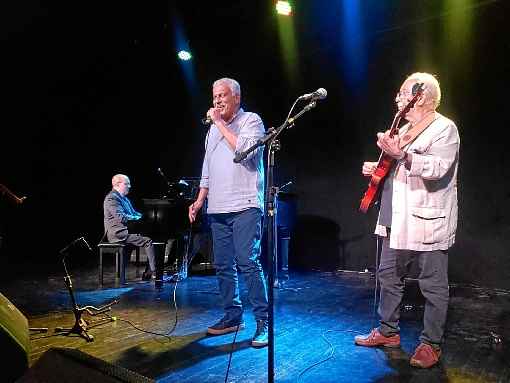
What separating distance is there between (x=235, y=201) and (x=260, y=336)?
3.11ft

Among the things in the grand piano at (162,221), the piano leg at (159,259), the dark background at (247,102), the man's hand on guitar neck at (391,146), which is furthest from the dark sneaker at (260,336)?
the dark background at (247,102)

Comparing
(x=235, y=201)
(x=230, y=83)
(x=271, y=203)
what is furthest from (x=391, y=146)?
(x=230, y=83)

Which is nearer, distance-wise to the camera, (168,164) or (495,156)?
(495,156)

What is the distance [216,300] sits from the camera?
14.9 ft

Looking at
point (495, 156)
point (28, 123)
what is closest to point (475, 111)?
point (495, 156)

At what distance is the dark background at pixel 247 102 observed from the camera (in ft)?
18.4

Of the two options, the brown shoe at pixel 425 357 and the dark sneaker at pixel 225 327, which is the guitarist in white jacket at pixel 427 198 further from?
the dark sneaker at pixel 225 327

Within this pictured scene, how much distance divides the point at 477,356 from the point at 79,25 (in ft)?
23.3

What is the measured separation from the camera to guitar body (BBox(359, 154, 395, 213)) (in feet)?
9.47

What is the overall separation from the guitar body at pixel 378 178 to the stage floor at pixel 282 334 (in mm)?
1022

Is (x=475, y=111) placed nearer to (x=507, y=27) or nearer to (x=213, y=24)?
(x=507, y=27)

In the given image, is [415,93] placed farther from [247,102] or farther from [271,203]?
[247,102]

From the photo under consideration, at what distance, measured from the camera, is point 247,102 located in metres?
7.73

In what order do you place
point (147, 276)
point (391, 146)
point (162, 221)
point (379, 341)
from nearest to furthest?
1. point (391, 146)
2. point (379, 341)
3. point (162, 221)
4. point (147, 276)
